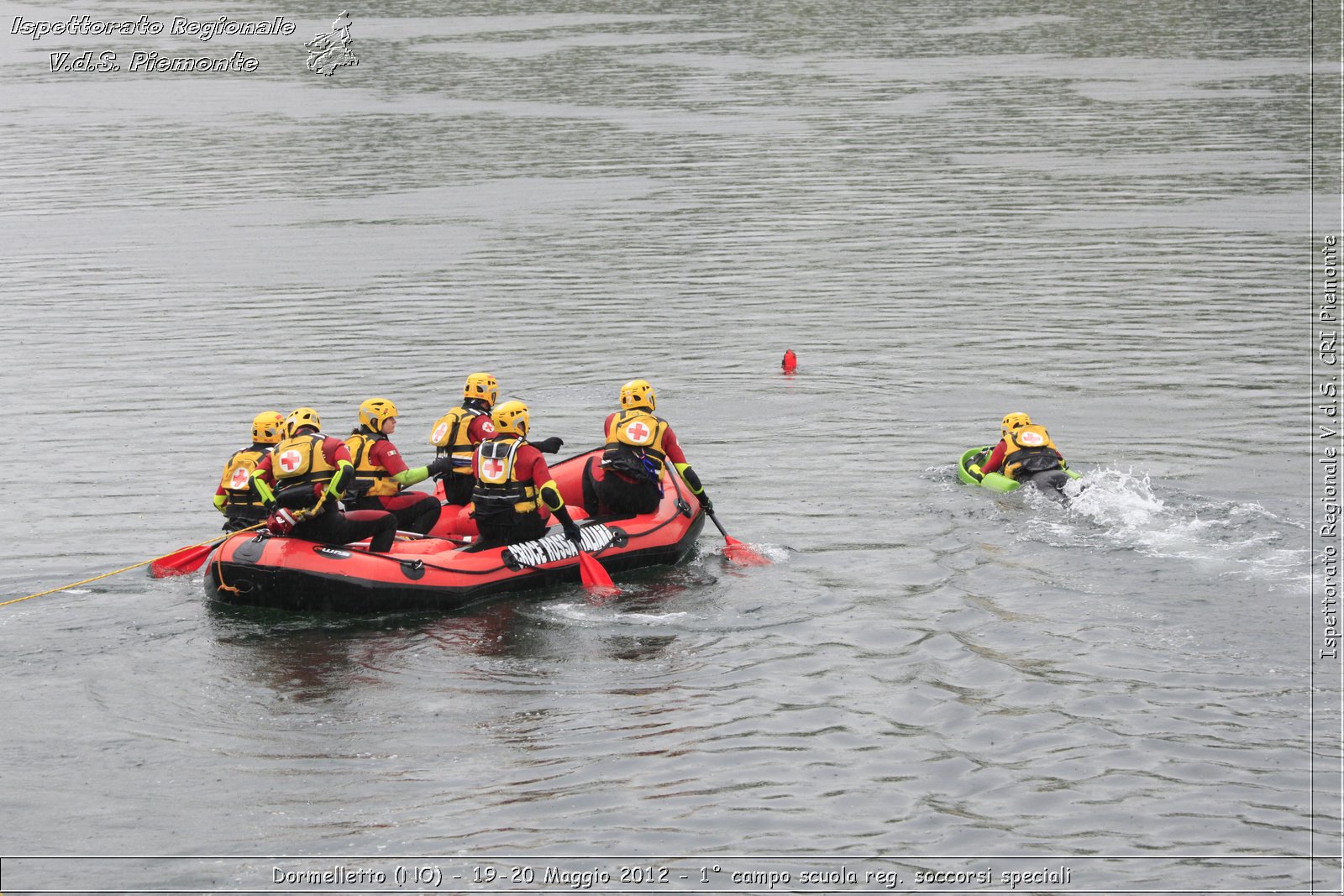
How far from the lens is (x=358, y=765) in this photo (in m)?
11.9

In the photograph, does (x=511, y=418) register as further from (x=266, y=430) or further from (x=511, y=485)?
(x=266, y=430)

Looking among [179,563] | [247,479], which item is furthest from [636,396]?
[179,563]

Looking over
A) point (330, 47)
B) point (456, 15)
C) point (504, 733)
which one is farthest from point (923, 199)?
point (456, 15)

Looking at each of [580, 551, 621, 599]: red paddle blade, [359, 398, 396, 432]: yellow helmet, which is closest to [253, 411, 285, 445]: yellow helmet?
[359, 398, 396, 432]: yellow helmet

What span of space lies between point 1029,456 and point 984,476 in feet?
2.19

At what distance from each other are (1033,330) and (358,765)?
16664 mm

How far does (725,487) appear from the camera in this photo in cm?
1916

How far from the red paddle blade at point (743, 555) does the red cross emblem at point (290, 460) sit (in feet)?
14.8

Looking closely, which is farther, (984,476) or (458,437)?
(984,476)

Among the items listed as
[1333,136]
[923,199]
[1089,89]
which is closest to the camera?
[923,199]

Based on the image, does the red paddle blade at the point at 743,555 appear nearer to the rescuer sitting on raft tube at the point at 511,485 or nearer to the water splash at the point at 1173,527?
the rescuer sitting on raft tube at the point at 511,485

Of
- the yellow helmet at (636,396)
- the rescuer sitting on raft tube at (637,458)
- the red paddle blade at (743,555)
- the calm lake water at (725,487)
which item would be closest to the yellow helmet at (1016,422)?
the calm lake water at (725,487)

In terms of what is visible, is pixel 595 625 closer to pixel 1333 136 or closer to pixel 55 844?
pixel 55 844

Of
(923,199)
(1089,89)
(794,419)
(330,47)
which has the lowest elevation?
(794,419)
